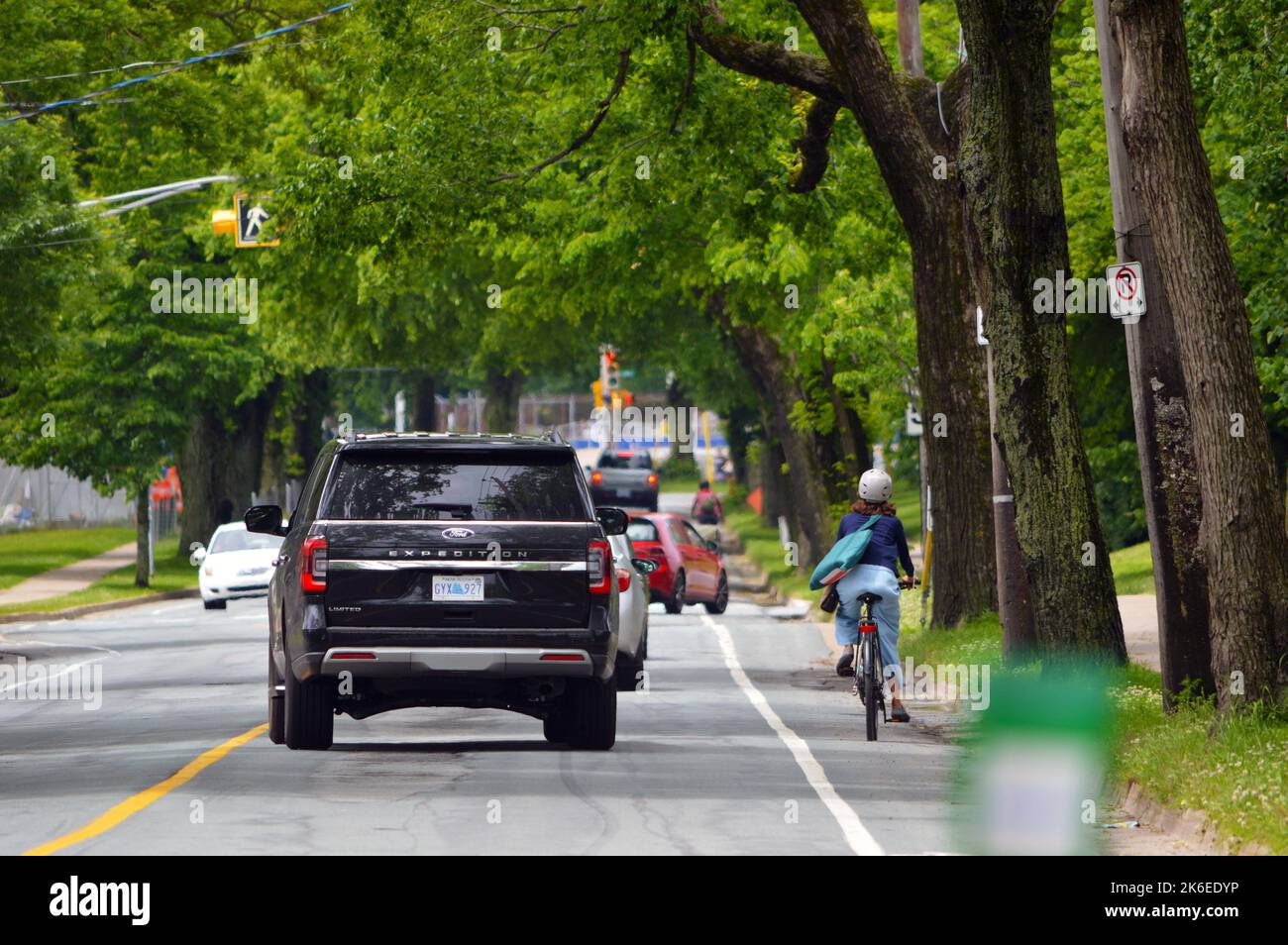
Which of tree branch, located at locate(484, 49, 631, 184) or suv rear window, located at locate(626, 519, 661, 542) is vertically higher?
tree branch, located at locate(484, 49, 631, 184)

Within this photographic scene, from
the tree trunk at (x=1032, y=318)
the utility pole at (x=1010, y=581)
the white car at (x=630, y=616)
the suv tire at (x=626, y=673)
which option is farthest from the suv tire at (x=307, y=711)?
the utility pole at (x=1010, y=581)

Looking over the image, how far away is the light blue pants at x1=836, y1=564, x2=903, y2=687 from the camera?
17.2 meters

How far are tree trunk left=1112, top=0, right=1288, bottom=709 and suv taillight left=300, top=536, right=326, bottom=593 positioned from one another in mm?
5471

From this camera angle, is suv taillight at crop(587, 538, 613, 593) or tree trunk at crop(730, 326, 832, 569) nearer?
suv taillight at crop(587, 538, 613, 593)

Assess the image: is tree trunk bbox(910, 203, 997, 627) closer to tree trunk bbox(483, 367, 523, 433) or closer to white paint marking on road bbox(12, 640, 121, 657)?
white paint marking on road bbox(12, 640, 121, 657)

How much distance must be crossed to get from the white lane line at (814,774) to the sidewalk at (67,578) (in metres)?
21.4

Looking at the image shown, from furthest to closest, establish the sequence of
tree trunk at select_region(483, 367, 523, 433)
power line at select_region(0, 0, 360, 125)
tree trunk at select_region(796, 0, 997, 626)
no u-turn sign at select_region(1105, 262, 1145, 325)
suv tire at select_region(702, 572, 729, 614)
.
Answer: tree trunk at select_region(483, 367, 523, 433), suv tire at select_region(702, 572, 729, 614), power line at select_region(0, 0, 360, 125), tree trunk at select_region(796, 0, 997, 626), no u-turn sign at select_region(1105, 262, 1145, 325)

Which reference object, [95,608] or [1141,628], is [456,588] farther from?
[95,608]

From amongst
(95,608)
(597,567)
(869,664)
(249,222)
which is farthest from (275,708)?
(95,608)

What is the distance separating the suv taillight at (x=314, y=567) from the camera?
14.7 meters

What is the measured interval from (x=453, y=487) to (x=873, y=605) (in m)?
3.74

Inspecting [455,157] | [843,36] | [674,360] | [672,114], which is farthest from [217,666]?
[674,360]

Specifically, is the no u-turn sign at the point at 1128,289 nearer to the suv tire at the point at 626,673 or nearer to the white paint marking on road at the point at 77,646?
the suv tire at the point at 626,673

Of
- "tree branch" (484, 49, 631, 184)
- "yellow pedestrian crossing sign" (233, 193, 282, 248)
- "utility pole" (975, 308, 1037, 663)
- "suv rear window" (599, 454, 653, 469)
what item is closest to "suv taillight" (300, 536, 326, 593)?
"utility pole" (975, 308, 1037, 663)
